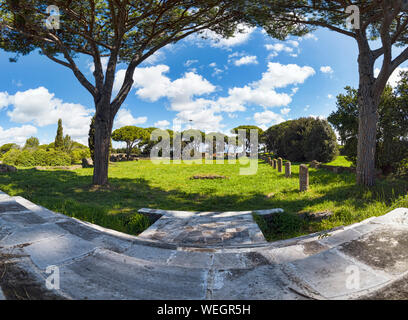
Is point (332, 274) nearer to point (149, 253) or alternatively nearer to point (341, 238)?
point (341, 238)

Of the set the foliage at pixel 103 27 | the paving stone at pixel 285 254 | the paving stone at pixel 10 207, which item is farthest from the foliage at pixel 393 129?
the paving stone at pixel 10 207

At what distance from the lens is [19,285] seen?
1.25 metres

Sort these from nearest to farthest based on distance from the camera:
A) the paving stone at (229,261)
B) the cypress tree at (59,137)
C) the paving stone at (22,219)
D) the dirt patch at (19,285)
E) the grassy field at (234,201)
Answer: the dirt patch at (19,285) < the paving stone at (229,261) < the paving stone at (22,219) < the grassy field at (234,201) < the cypress tree at (59,137)

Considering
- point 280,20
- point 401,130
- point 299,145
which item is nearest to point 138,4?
point 280,20

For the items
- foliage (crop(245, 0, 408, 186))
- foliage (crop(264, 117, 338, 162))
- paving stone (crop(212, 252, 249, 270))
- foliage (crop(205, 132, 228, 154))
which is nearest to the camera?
paving stone (crop(212, 252, 249, 270))

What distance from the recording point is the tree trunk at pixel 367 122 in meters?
6.40

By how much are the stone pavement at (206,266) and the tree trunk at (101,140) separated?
6.31 m

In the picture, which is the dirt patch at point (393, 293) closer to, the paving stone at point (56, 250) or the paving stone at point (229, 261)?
the paving stone at point (229, 261)

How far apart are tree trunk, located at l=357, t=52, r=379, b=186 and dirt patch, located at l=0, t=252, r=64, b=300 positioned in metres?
7.84

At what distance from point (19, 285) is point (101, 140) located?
305 inches

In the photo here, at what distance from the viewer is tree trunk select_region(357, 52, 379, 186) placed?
21.0 ft

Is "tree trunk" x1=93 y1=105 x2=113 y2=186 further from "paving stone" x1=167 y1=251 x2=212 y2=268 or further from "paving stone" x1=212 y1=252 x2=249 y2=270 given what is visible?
"paving stone" x1=212 y1=252 x2=249 y2=270

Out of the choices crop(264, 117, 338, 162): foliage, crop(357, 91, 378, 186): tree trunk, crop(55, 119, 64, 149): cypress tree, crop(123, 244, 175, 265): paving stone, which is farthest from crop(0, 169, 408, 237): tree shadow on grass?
crop(55, 119, 64, 149): cypress tree

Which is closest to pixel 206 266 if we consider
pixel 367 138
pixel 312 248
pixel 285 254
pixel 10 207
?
pixel 285 254
